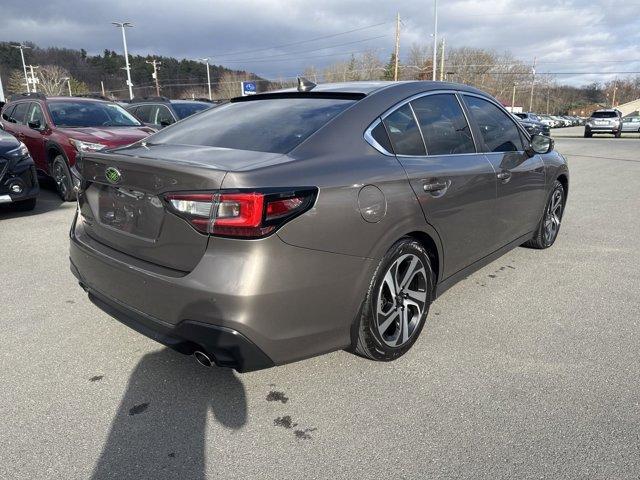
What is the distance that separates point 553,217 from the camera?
5238mm

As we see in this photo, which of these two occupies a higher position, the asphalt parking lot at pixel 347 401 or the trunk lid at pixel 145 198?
the trunk lid at pixel 145 198

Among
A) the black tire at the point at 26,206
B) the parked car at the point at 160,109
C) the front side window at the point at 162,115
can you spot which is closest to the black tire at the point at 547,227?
the black tire at the point at 26,206

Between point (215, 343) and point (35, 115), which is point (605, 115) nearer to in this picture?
point (35, 115)

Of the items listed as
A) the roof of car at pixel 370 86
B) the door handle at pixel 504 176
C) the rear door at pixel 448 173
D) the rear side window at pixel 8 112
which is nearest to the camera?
the rear door at pixel 448 173

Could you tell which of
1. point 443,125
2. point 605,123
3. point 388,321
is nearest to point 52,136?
point 443,125

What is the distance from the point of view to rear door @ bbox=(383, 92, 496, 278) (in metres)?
2.91

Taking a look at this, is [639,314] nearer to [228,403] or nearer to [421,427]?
[421,427]

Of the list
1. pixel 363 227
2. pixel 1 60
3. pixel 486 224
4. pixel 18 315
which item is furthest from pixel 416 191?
pixel 1 60

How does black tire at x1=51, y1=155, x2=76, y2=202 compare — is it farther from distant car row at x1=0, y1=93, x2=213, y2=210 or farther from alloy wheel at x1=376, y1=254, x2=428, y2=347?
alloy wheel at x1=376, y1=254, x2=428, y2=347

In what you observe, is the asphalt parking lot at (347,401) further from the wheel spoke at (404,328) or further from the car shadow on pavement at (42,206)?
the car shadow on pavement at (42,206)

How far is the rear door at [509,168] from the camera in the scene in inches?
147

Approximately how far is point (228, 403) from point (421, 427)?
3.22 ft

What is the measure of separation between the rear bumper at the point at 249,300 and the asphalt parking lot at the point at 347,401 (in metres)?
0.38

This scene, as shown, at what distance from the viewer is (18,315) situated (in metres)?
3.57
